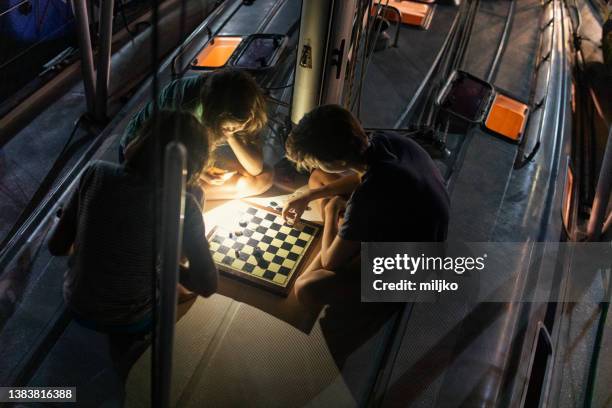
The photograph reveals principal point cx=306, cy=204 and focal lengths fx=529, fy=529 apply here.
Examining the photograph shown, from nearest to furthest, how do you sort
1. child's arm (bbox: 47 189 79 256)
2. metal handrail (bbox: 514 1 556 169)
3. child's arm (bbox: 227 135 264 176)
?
child's arm (bbox: 47 189 79 256)
child's arm (bbox: 227 135 264 176)
metal handrail (bbox: 514 1 556 169)

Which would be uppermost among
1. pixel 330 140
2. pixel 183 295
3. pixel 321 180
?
pixel 330 140

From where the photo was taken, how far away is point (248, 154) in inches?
99.6

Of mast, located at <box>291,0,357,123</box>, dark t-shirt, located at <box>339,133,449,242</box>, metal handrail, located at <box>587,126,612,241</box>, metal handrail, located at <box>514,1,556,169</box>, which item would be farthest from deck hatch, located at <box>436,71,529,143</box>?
dark t-shirt, located at <box>339,133,449,242</box>

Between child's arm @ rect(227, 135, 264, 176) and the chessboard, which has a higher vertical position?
child's arm @ rect(227, 135, 264, 176)

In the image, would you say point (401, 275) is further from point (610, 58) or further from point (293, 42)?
point (610, 58)

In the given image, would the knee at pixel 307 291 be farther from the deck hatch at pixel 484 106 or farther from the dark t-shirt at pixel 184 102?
the deck hatch at pixel 484 106

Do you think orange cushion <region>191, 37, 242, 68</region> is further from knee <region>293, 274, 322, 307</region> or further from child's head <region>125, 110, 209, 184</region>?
child's head <region>125, 110, 209, 184</region>

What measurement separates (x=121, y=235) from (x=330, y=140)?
31.4 inches

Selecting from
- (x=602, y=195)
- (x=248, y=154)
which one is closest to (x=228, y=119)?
(x=248, y=154)

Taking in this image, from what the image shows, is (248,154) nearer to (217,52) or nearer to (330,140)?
(330,140)

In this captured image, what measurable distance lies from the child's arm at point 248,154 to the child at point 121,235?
867 millimetres

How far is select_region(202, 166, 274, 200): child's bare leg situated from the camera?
2.56 m

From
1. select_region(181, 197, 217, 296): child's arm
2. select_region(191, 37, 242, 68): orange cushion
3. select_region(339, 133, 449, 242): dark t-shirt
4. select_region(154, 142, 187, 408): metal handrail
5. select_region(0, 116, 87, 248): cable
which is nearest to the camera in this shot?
select_region(154, 142, 187, 408): metal handrail

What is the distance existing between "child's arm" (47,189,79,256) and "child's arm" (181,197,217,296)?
391 mm
